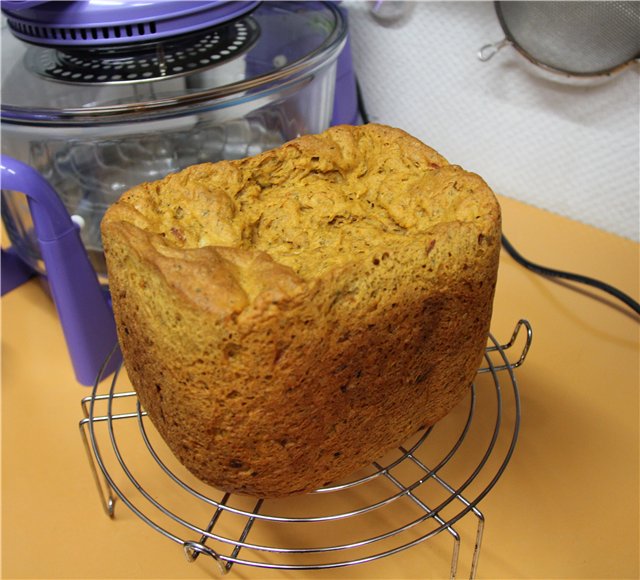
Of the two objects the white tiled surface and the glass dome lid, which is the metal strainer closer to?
the white tiled surface

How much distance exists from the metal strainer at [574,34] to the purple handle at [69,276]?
70cm

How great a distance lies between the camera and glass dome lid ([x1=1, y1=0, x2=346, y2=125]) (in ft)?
2.61

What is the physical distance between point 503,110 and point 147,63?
604 mm

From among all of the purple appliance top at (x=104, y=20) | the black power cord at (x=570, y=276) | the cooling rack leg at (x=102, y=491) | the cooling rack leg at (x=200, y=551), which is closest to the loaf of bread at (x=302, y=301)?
the cooling rack leg at (x=200, y=551)

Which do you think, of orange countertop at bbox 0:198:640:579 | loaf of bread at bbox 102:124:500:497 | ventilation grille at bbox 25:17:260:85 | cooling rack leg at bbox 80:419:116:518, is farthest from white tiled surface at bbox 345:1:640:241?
cooling rack leg at bbox 80:419:116:518

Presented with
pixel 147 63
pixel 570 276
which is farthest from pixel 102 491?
pixel 570 276

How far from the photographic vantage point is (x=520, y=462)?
778 millimetres

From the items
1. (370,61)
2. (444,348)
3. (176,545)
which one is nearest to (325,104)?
(370,61)

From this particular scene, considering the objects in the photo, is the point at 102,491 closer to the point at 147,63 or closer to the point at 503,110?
the point at 147,63

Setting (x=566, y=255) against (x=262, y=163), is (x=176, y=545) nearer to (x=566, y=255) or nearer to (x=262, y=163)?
(x=262, y=163)

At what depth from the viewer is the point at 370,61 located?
4.02 ft

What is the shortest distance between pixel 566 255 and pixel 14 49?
919 mm

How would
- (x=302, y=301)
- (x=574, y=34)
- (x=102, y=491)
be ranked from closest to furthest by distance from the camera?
(x=302, y=301) → (x=102, y=491) → (x=574, y=34)

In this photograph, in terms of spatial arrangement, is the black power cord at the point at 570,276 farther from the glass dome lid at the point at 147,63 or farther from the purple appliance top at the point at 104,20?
the purple appliance top at the point at 104,20
